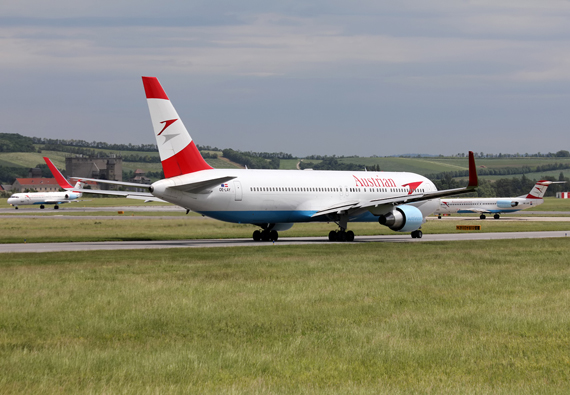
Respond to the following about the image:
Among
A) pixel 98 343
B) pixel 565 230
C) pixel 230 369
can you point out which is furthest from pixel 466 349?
pixel 565 230

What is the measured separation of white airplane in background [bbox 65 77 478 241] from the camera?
109ft

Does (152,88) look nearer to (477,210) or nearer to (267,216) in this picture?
(267,216)

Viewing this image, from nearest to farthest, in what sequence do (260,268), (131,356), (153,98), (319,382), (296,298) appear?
(319,382) < (131,356) < (296,298) < (260,268) < (153,98)

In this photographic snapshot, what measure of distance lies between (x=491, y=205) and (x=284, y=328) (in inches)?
3155

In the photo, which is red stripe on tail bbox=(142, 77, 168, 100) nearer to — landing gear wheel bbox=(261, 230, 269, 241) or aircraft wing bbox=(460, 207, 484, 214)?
landing gear wheel bbox=(261, 230, 269, 241)

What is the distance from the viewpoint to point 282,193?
124 feet

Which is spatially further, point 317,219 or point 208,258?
point 317,219

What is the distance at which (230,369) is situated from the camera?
9.47 metres

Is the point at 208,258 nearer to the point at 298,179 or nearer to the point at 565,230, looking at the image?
the point at 298,179

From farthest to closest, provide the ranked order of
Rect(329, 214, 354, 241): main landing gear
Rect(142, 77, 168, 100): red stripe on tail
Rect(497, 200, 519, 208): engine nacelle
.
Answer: Rect(497, 200, 519, 208): engine nacelle
Rect(329, 214, 354, 241): main landing gear
Rect(142, 77, 168, 100): red stripe on tail

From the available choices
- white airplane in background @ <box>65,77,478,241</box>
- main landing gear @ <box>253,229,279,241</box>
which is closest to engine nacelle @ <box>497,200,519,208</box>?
white airplane in background @ <box>65,77,478,241</box>

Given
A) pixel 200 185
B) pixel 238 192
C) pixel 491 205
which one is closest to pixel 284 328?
pixel 200 185

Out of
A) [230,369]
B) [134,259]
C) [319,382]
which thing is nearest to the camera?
[319,382]

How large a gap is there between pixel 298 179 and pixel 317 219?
2.74 metres
